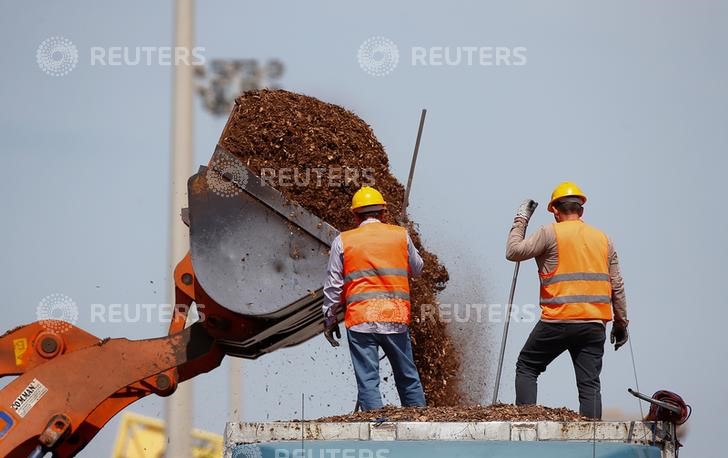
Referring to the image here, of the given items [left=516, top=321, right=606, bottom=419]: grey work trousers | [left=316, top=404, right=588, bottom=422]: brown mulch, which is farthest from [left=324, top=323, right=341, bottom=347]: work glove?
[left=316, top=404, right=588, bottom=422]: brown mulch

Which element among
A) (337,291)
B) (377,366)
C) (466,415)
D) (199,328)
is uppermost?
(337,291)

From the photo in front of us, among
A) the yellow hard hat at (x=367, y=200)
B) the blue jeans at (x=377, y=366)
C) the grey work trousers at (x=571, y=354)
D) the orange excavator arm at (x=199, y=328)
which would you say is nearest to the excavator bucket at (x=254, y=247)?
the orange excavator arm at (x=199, y=328)

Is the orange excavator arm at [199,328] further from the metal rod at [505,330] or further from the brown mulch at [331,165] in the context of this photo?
the metal rod at [505,330]

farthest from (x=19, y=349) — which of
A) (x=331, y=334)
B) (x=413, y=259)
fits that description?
(x=413, y=259)

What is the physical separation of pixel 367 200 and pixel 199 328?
4.48 feet

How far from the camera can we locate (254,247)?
7.62 meters

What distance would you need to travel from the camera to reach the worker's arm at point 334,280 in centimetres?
746

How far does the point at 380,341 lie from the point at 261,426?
1.86m

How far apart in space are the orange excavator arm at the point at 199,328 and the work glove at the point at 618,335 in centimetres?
185

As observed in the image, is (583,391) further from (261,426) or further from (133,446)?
(133,446)

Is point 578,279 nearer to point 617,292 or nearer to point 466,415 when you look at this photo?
point 617,292

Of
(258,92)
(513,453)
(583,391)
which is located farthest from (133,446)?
(513,453)

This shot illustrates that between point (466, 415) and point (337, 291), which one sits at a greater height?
point (337, 291)

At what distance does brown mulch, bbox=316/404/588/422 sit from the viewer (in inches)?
233
